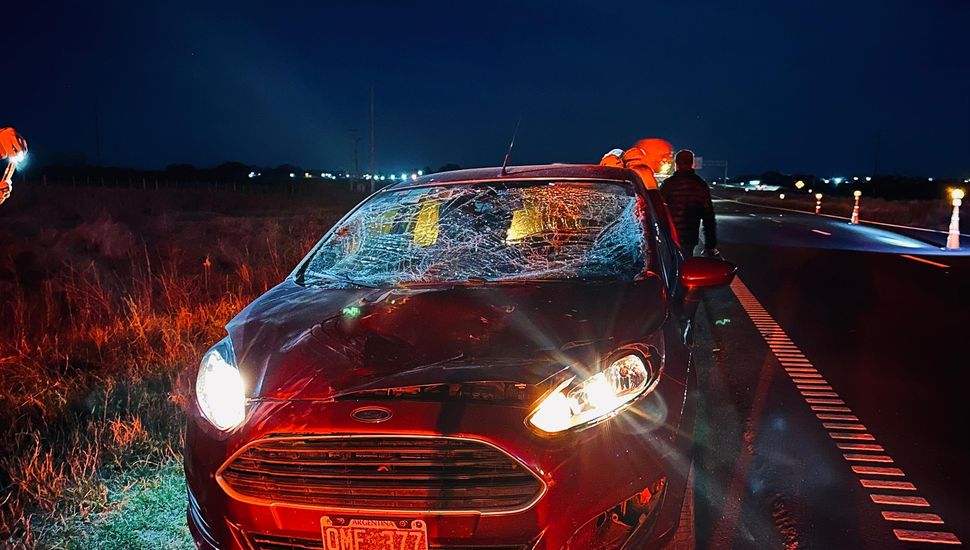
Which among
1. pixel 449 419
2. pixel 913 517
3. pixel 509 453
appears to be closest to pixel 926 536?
pixel 913 517

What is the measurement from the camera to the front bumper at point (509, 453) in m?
2.02

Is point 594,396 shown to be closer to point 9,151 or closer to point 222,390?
point 222,390

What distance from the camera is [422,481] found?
207 cm

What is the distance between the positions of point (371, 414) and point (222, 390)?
696 mm

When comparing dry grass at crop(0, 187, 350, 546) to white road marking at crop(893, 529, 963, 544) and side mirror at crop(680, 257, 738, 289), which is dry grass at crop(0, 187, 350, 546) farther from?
white road marking at crop(893, 529, 963, 544)

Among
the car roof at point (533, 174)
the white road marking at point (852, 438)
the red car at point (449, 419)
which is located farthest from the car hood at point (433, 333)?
the white road marking at point (852, 438)

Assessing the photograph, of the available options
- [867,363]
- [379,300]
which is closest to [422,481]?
[379,300]

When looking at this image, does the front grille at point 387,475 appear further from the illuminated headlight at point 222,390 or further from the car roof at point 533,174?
the car roof at point 533,174

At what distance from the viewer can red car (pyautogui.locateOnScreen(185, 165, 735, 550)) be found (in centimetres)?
204

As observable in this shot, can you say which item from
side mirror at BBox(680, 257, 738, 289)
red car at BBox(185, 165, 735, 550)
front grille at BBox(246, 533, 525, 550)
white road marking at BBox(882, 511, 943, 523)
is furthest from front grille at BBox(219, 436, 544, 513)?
white road marking at BBox(882, 511, 943, 523)

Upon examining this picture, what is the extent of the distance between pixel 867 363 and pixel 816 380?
2.54 feet

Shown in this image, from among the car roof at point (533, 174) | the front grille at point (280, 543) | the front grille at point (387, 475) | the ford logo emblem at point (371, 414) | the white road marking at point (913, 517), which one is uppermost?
the car roof at point (533, 174)

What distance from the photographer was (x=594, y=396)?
2250 millimetres

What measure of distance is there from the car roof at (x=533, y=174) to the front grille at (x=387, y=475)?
224cm
